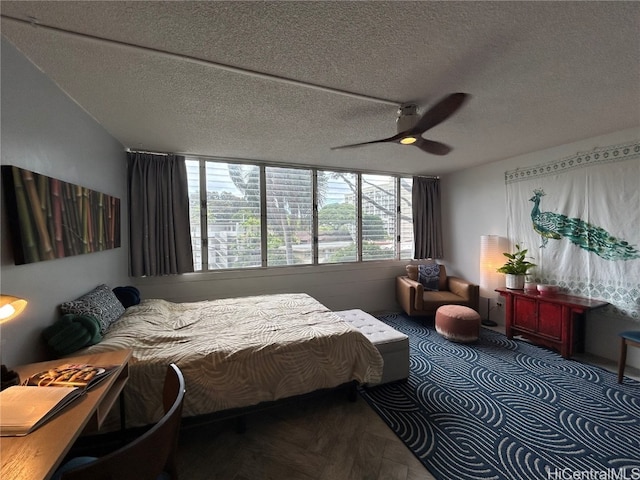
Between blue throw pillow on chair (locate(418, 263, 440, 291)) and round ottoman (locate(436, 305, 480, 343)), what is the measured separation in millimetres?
917

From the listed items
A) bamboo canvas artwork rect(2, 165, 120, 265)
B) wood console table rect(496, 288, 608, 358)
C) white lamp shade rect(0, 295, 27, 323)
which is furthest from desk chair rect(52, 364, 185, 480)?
wood console table rect(496, 288, 608, 358)

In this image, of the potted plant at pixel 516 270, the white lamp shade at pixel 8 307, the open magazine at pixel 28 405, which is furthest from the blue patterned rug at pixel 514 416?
the white lamp shade at pixel 8 307

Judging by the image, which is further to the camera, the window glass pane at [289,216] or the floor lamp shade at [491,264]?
the window glass pane at [289,216]

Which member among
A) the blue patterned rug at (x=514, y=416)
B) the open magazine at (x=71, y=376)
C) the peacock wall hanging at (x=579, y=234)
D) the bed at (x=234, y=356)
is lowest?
the blue patterned rug at (x=514, y=416)

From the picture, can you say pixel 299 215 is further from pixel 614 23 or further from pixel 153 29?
pixel 614 23

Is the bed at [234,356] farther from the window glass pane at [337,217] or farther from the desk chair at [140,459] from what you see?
the window glass pane at [337,217]

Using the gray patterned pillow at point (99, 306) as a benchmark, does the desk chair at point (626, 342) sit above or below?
below

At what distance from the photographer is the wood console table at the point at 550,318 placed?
9.29 ft

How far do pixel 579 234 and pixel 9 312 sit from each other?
473 cm

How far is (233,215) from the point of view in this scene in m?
3.78

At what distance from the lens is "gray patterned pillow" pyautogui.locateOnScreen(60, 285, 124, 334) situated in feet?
6.21

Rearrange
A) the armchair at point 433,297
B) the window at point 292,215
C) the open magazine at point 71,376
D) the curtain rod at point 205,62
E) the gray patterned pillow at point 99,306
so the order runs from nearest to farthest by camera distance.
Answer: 1. the open magazine at point 71,376
2. the curtain rod at point 205,62
3. the gray patterned pillow at point 99,306
4. the window at point 292,215
5. the armchair at point 433,297

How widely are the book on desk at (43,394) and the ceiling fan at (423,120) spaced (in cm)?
227

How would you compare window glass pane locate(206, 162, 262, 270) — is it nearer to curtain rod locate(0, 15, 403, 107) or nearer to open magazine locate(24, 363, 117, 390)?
curtain rod locate(0, 15, 403, 107)
